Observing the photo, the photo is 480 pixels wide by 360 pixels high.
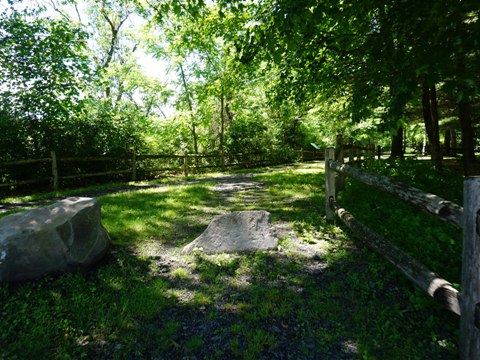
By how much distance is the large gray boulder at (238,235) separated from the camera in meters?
4.73

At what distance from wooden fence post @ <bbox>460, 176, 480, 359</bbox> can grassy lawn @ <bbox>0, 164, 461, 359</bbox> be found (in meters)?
0.38

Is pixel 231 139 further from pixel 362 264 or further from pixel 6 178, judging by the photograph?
pixel 362 264

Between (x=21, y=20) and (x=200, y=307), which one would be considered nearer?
(x=200, y=307)

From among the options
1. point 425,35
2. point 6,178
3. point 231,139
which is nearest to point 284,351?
point 425,35

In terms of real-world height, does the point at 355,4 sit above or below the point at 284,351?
above

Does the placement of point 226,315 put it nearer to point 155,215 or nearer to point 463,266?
point 463,266

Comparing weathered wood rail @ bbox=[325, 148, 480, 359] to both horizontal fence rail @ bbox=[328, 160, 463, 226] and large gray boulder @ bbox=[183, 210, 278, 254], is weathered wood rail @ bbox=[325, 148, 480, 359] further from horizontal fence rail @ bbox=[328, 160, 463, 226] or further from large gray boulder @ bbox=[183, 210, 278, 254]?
large gray boulder @ bbox=[183, 210, 278, 254]

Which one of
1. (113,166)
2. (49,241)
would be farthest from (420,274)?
(113,166)

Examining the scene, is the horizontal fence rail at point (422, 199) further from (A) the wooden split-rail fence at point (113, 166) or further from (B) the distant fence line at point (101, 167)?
(A) the wooden split-rail fence at point (113, 166)

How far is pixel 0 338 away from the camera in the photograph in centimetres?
290

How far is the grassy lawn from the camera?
2734 millimetres

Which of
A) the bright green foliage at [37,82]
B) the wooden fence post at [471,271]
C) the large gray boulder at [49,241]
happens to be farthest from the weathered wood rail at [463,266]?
the bright green foliage at [37,82]

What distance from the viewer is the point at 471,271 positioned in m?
2.18

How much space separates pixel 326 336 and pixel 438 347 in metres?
0.95
